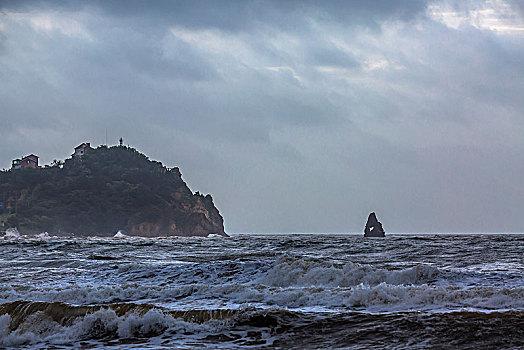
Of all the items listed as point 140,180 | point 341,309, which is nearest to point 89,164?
point 140,180

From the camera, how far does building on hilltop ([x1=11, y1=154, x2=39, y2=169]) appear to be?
152 m

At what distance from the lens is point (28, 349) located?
7277mm

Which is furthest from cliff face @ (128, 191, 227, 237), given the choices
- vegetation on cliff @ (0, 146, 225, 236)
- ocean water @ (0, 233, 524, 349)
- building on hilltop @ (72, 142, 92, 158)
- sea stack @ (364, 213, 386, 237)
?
ocean water @ (0, 233, 524, 349)

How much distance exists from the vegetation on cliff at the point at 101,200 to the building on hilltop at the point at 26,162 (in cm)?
746

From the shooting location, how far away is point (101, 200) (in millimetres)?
138375

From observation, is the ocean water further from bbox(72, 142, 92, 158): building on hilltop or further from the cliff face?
bbox(72, 142, 92, 158): building on hilltop

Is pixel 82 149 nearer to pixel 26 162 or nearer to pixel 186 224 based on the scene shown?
pixel 26 162

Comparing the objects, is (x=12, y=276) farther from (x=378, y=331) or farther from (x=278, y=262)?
(x=378, y=331)

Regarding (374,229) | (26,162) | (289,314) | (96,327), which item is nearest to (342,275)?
(289,314)

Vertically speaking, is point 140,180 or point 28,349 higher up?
point 140,180

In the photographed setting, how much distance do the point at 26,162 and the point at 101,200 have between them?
33256 millimetres

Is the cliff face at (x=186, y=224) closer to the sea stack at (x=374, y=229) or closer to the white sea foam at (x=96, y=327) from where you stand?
the sea stack at (x=374, y=229)

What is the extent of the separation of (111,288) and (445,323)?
24.7ft

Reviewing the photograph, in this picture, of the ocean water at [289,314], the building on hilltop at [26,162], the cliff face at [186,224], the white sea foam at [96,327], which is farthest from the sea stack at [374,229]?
the building on hilltop at [26,162]
